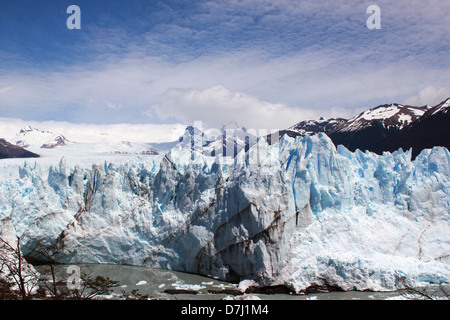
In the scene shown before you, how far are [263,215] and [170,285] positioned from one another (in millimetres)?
4850

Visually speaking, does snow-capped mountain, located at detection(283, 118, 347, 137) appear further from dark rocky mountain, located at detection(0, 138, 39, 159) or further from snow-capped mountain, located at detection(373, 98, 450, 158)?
dark rocky mountain, located at detection(0, 138, 39, 159)

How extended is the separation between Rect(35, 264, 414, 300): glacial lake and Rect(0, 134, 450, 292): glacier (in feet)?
1.52

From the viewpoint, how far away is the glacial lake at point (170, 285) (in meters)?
12.8

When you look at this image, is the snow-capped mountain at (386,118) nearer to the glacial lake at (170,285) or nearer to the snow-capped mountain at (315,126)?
the snow-capped mountain at (315,126)

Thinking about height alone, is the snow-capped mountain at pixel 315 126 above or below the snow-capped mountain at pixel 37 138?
below

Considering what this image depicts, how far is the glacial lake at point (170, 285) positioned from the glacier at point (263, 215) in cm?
46

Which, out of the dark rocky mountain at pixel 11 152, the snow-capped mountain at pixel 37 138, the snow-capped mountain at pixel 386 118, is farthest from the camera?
the snow-capped mountain at pixel 37 138

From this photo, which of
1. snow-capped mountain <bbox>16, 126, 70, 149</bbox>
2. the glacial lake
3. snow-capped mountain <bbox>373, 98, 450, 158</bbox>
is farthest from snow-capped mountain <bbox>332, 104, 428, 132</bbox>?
snow-capped mountain <bbox>16, 126, 70, 149</bbox>

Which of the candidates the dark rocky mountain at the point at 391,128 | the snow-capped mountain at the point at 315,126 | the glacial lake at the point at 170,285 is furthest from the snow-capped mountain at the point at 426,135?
the glacial lake at the point at 170,285

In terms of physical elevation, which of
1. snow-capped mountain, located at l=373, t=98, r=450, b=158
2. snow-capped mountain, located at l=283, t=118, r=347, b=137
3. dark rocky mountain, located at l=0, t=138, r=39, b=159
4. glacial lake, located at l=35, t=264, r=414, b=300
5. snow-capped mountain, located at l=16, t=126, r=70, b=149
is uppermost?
snow-capped mountain, located at l=16, t=126, r=70, b=149

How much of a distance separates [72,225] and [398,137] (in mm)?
40744

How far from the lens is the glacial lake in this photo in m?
12.8

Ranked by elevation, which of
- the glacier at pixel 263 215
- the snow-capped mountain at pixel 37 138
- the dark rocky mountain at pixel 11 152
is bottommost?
the glacier at pixel 263 215

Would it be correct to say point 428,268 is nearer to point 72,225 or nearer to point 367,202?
point 367,202
